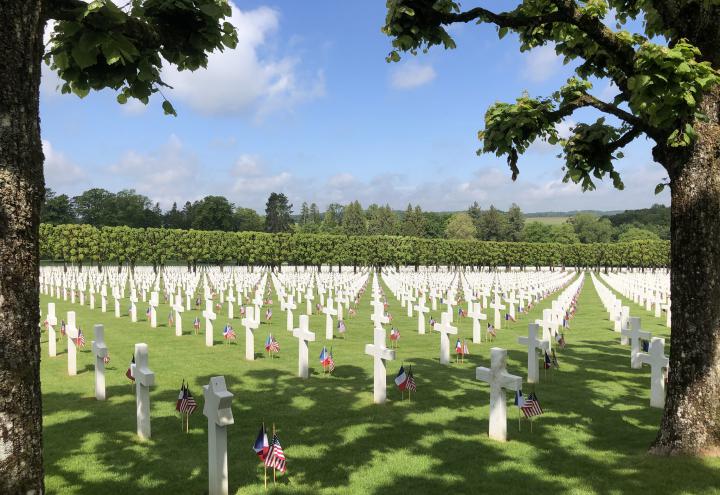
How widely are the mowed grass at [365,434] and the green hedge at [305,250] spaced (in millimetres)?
52212

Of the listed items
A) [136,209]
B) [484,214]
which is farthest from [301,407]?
[484,214]

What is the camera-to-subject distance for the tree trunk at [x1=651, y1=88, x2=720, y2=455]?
239 inches

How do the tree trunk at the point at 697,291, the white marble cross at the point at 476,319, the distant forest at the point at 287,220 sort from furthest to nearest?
the distant forest at the point at 287,220 < the white marble cross at the point at 476,319 < the tree trunk at the point at 697,291

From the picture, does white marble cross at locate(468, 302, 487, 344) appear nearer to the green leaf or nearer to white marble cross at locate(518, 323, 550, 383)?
white marble cross at locate(518, 323, 550, 383)

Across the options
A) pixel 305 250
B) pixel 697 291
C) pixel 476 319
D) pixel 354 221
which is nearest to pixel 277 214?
pixel 354 221

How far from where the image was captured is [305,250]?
7381 cm

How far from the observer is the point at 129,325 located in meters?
19.9

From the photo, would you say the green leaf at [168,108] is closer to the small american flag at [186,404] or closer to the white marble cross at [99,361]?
the small american flag at [186,404]

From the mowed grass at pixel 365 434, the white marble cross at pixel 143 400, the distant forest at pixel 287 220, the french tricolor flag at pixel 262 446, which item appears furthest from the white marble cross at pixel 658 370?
the distant forest at pixel 287 220

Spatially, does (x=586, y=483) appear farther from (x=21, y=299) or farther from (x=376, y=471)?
(x=21, y=299)

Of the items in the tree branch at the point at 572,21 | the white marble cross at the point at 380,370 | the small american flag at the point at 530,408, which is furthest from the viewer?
the white marble cross at the point at 380,370

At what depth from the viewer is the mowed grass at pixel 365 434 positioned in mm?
5848

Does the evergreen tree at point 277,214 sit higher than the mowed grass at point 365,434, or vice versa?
the evergreen tree at point 277,214

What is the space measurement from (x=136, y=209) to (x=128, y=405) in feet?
389
